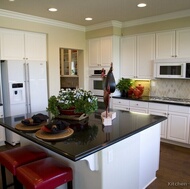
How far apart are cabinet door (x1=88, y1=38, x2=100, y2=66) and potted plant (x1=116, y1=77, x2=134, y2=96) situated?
30.8 inches

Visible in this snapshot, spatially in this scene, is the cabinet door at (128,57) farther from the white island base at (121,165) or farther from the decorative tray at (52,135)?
the decorative tray at (52,135)

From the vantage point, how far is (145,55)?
4.68 meters

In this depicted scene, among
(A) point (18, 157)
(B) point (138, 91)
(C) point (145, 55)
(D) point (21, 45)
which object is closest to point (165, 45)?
(C) point (145, 55)

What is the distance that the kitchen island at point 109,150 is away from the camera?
5.59ft

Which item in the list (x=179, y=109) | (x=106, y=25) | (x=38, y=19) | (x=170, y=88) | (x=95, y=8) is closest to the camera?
(x=95, y=8)

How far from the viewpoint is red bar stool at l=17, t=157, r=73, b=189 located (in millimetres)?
1724

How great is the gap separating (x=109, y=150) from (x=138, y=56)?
3.36 meters

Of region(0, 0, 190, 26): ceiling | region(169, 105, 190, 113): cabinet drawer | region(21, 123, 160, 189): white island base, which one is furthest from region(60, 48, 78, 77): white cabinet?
region(21, 123, 160, 189): white island base

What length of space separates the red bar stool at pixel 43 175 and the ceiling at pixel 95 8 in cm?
269

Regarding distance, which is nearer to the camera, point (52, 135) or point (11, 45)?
point (52, 135)

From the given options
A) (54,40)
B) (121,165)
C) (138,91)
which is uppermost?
(54,40)

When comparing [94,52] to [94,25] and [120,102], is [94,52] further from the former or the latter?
[120,102]

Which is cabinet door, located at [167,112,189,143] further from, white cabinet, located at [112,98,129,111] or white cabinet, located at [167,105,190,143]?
white cabinet, located at [112,98,129,111]

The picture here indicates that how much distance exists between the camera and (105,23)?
16.2 ft
